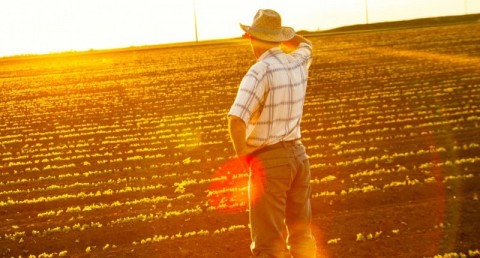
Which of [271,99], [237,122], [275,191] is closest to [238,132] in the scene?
[237,122]

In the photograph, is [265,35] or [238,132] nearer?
[238,132]

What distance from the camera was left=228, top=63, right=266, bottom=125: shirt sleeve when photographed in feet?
13.3

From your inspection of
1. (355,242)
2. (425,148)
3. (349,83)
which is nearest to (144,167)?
(425,148)

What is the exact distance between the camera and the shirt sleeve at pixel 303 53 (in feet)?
14.6

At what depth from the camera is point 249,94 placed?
407cm

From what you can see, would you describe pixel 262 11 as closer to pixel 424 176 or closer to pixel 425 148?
pixel 424 176

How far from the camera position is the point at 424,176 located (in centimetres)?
888

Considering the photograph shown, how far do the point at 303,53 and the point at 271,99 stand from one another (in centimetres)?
53

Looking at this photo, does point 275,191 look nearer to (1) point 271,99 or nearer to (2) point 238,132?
(2) point 238,132

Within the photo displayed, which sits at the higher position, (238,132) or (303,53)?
(303,53)

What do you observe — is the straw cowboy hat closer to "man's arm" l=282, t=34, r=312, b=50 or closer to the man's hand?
"man's arm" l=282, t=34, r=312, b=50

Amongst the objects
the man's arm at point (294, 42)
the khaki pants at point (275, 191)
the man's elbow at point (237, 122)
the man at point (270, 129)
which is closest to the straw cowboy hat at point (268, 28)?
the man at point (270, 129)

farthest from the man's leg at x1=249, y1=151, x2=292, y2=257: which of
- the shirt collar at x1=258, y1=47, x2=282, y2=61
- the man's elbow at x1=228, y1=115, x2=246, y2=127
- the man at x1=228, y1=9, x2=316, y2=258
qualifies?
the shirt collar at x1=258, y1=47, x2=282, y2=61

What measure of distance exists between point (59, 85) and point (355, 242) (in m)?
26.7
